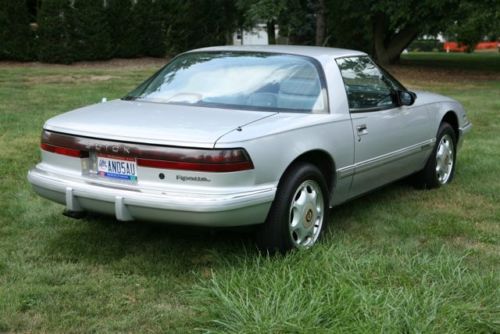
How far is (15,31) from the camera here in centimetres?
1867

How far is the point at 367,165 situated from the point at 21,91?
978 centimetres

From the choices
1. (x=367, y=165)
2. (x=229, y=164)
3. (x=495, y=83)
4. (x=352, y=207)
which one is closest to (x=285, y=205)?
(x=229, y=164)

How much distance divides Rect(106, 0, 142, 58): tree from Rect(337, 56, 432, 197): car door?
16.1 meters

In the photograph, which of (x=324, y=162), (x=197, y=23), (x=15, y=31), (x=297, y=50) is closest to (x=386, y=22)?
(x=197, y=23)

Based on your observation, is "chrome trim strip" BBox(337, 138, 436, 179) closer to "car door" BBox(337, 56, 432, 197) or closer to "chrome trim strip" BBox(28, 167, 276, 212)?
"car door" BBox(337, 56, 432, 197)

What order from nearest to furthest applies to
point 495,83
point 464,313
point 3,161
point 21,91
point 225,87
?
point 464,313
point 225,87
point 3,161
point 21,91
point 495,83

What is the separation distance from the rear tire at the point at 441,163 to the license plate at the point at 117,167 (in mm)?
3246

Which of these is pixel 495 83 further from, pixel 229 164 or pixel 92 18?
pixel 229 164

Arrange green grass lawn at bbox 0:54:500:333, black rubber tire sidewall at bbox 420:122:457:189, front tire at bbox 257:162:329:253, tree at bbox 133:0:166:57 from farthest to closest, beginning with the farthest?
tree at bbox 133:0:166:57 < black rubber tire sidewall at bbox 420:122:457:189 < front tire at bbox 257:162:329:253 < green grass lawn at bbox 0:54:500:333

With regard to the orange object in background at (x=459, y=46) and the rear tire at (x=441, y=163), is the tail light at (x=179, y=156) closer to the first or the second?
the rear tire at (x=441, y=163)

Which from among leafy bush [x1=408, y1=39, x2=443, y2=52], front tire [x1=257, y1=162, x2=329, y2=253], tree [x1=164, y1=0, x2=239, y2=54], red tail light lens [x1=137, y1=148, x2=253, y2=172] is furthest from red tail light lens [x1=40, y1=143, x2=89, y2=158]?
leafy bush [x1=408, y1=39, x2=443, y2=52]

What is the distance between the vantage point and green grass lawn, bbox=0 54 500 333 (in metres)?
3.35

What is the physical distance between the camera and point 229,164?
379cm

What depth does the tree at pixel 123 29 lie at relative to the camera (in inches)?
809
